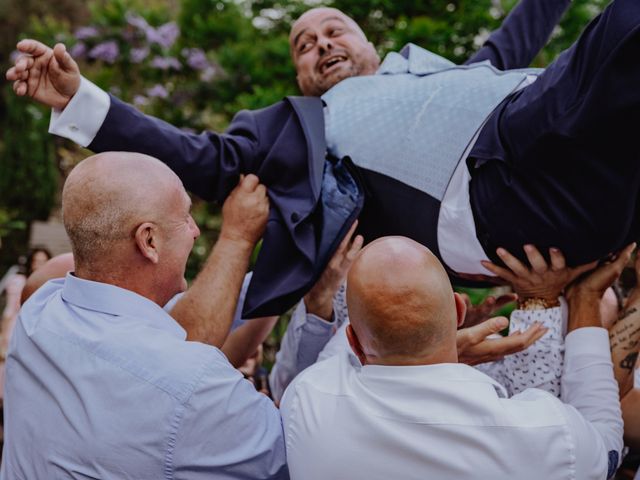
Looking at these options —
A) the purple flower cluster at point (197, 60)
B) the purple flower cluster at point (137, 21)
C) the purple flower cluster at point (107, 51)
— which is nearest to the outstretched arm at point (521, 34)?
the purple flower cluster at point (197, 60)

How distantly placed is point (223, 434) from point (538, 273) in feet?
3.65

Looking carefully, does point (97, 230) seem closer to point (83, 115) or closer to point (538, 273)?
point (83, 115)

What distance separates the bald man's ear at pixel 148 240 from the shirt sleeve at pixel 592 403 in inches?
43.9

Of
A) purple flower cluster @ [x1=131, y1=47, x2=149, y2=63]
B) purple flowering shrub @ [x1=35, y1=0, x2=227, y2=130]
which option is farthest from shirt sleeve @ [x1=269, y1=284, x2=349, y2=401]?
purple flower cluster @ [x1=131, y1=47, x2=149, y2=63]

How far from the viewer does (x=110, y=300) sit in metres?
1.74

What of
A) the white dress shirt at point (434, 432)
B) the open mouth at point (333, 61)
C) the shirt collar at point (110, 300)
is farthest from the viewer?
the open mouth at point (333, 61)

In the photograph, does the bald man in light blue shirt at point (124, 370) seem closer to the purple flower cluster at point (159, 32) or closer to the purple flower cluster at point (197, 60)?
the purple flower cluster at point (197, 60)

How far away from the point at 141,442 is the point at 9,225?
853 centimetres

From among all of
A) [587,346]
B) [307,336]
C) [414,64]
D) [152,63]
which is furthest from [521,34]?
[152,63]

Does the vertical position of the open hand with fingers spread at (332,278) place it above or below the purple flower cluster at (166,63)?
above

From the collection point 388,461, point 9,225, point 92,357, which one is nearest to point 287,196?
point 92,357

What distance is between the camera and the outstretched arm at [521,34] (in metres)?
2.79

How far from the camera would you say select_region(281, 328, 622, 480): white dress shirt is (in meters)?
1.43

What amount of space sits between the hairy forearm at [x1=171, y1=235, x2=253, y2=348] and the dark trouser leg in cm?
89
